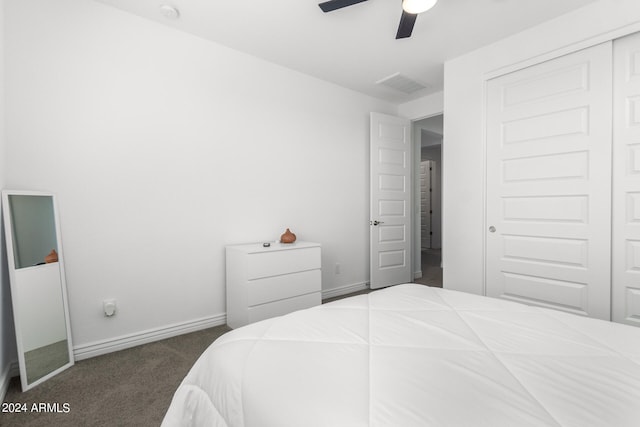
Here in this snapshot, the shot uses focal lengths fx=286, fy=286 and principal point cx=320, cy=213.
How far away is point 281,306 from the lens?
2639 mm

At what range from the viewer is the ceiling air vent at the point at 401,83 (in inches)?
134

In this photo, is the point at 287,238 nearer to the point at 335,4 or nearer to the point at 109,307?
the point at 109,307

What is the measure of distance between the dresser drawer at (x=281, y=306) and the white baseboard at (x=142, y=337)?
457 millimetres

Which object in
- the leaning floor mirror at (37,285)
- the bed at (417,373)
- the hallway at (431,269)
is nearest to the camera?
the bed at (417,373)

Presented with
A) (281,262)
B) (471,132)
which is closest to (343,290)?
(281,262)

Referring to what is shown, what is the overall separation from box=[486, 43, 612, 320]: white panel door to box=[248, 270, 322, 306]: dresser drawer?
1.70m

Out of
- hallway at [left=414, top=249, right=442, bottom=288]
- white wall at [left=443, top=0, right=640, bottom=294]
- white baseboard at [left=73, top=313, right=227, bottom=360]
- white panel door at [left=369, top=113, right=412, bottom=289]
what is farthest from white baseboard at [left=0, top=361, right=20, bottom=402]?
hallway at [left=414, top=249, right=442, bottom=288]

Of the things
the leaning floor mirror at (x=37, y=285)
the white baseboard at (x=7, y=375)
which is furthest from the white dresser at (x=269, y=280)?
the white baseboard at (x=7, y=375)

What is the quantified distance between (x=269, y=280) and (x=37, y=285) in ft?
5.06

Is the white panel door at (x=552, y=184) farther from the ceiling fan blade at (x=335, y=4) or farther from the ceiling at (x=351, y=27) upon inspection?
the ceiling fan blade at (x=335, y=4)

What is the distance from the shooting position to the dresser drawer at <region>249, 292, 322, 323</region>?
2.48 m

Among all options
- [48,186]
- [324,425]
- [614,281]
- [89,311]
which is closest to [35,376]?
[89,311]

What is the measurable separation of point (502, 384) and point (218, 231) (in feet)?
8.03

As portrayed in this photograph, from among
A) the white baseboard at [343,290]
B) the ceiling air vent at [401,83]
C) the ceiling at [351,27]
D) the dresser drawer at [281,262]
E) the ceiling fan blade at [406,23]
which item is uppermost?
the ceiling at [351,27]
